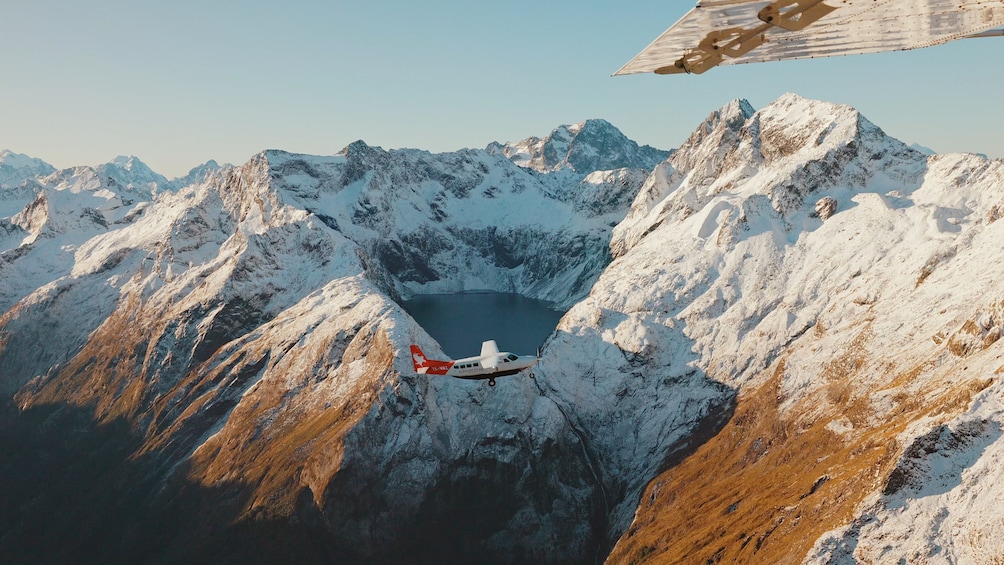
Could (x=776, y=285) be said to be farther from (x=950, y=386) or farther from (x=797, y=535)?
(x=797, y=535)

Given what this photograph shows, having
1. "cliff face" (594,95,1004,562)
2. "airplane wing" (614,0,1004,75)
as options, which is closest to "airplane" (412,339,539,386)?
"cliff face" (594,95,1004,562)

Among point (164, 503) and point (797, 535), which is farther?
point (164, 503)

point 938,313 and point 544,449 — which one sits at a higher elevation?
point 938,313

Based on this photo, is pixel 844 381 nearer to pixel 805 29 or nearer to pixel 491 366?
pixel 491 366

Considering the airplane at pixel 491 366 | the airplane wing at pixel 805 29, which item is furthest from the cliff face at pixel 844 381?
the airplane wing at pixel 805 29

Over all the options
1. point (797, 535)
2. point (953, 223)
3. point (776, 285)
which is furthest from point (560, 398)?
point (953, 223)

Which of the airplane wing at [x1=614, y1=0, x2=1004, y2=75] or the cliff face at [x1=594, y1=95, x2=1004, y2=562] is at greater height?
the airplane wing at [x1=614, y1=0, x2=1004, y2=75]

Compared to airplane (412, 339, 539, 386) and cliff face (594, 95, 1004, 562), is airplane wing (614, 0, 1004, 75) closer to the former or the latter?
airplane (412, 339, 539, 386)

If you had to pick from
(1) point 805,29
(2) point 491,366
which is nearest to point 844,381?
(2) point 491,366
